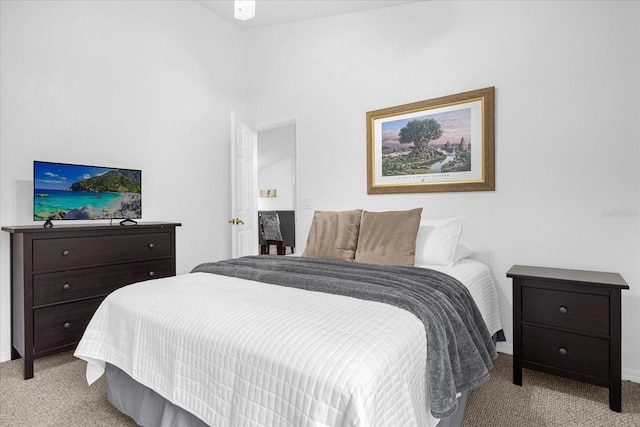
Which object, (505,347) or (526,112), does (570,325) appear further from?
(526,112)

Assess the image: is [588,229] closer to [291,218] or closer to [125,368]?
[125,368]

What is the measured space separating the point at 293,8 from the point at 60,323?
3.45m

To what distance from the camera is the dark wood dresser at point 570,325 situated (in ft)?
6.30

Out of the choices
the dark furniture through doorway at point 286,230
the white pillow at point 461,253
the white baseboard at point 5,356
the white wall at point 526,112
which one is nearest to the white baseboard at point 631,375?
the white wall at point 526,112

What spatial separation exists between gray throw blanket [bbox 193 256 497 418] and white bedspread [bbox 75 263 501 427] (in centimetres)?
7

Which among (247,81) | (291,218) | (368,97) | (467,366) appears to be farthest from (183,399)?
(291,218)

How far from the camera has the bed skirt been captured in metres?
1.44

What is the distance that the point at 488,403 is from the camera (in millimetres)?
1976

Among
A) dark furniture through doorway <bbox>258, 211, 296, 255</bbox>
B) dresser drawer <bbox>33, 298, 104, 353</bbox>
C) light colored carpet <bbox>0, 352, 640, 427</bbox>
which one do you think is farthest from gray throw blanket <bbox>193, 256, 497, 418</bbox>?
dark furniture through doorway <bbox>258, 211, 296, 255</bbox>

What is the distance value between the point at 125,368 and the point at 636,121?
10.6 feet

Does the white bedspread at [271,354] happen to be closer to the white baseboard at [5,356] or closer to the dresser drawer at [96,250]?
the dresser drawer at [96,250]

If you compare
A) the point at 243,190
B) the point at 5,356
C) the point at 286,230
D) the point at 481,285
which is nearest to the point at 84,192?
the point at 5,356

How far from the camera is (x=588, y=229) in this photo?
2398mm

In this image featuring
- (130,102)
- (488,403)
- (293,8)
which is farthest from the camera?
(293,8)
